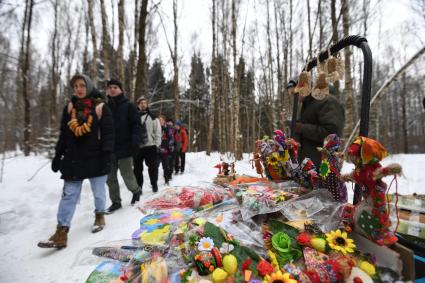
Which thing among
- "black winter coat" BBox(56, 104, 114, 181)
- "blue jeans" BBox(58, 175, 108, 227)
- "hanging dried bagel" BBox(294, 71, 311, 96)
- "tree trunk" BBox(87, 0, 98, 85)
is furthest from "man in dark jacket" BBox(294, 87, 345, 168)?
"tree trunk" BBox(87, 0, 98, 85)

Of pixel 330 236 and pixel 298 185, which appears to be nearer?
pixel 330 236

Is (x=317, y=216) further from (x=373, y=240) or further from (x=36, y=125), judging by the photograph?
(x=36, y=125)

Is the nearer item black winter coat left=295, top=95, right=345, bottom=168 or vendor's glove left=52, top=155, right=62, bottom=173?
black winter coat left=295, top=95, right=345, bottom=168

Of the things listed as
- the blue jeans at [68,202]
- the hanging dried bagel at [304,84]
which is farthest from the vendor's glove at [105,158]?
the hanging dried bagel at [304,84]

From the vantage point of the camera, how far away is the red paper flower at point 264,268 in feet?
2.34

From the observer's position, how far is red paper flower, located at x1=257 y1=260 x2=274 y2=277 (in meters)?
0.71

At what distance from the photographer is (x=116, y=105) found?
357cm

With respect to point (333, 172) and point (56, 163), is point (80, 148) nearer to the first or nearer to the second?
point (56, 163)

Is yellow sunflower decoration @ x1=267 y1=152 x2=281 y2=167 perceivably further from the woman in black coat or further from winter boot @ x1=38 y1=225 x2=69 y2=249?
winter boot @ x1=38 y1=225 x2=69 y2=249

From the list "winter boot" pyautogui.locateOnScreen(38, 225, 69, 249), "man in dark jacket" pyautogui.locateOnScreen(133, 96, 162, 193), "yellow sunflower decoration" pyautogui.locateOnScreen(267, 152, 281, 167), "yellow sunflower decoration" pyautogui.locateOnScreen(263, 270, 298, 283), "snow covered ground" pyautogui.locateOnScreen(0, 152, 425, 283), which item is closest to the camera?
"yellow sunflower decoration" pyautogui.locateOnScreen(263, 270, 298, 283)

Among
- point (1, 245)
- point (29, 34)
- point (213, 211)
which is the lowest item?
point (1, 245)

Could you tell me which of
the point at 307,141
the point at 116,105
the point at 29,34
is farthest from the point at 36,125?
the point at 307,141

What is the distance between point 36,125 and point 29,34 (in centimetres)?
1869

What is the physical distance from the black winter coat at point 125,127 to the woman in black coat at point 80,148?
615 mm
